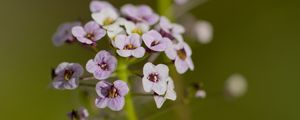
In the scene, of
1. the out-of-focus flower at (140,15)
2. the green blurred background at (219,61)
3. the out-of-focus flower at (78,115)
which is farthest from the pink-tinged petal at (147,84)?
the green blurred background at (219,61)

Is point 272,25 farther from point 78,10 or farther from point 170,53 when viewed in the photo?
point 170,53

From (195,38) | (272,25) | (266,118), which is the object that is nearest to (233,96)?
(195,38)

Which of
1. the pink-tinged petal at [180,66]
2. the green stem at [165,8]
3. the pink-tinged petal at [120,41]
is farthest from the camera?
the green stem at [165,8]

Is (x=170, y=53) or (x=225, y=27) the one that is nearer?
(x=170, y=53)

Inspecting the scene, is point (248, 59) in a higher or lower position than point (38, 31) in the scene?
lower

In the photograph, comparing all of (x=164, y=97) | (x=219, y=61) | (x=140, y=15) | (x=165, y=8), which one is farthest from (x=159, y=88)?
(x=219, y=61)

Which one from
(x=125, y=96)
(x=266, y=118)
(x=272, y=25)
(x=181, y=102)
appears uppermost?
(x=125, y=96)

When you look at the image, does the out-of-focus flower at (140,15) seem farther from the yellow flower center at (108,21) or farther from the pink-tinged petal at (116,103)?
the pink-tinged petal at (116,103)
